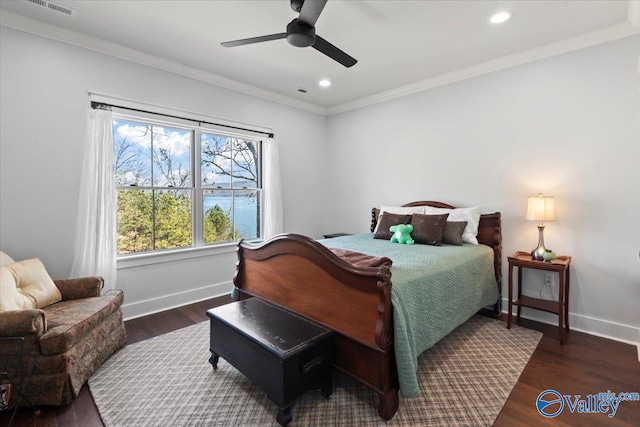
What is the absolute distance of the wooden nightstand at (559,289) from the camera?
263cm

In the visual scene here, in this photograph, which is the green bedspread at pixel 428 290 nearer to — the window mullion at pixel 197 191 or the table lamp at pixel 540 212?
the table lamp at pixel 540 212

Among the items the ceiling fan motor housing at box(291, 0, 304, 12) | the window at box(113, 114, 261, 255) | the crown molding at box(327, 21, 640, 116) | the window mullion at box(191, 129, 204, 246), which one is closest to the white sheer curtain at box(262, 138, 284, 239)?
the window at box(113, 114, 261, 255)

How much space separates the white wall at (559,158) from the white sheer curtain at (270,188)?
5.91 ft

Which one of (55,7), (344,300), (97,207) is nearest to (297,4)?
(55,7)

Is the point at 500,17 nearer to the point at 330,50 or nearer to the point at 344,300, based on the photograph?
the point at 330,50

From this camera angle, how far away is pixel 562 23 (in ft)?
8.68

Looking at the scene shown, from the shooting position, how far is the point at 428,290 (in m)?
2.12

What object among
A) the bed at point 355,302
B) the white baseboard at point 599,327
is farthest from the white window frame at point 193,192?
the white baseboard at point 599,327

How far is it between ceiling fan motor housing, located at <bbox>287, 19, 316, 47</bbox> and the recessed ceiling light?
1617 mm

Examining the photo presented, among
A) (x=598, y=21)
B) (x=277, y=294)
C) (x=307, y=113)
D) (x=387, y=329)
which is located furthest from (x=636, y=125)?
(x=307, y=113)

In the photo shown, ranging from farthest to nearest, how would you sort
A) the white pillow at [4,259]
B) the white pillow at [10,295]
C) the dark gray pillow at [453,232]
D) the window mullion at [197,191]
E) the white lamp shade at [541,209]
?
the window mullion at [197,191], the dark gray pillow at [453,232], the white lamp shade at [541,209], the white pillow at [4,259], the white pillow at [10,295]

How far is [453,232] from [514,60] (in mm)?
1962

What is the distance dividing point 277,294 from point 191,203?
196 centimetres

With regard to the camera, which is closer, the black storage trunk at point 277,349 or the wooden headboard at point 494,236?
the black storage trunk at point 277,349
